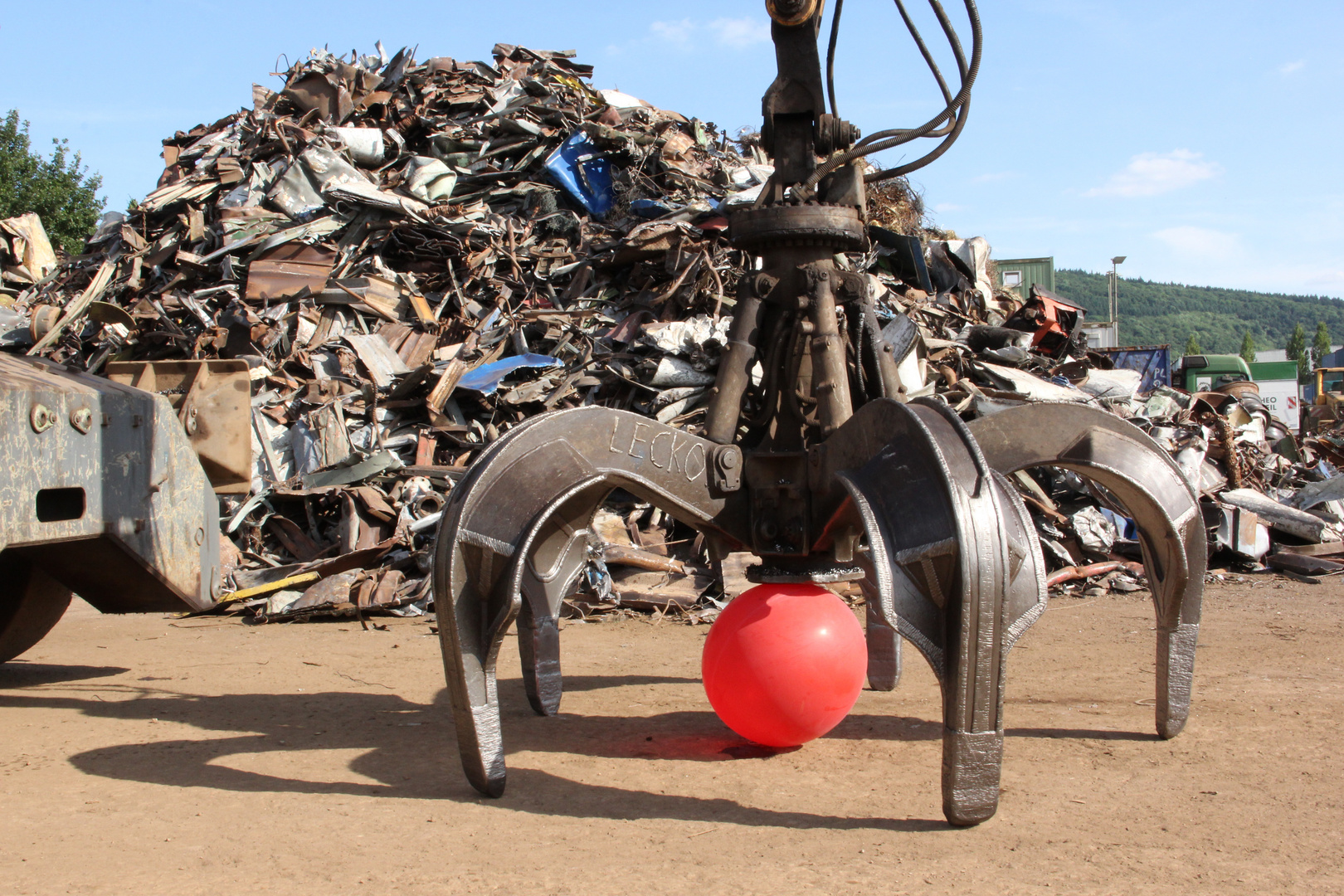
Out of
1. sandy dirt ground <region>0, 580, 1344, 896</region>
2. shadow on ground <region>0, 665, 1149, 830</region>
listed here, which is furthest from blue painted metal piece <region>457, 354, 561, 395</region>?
shadow on ground <region>0, 665, 1149, 830</region>

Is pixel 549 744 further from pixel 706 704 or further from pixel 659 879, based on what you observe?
pixel 659 879

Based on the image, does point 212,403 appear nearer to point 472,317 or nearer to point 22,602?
point 22,602

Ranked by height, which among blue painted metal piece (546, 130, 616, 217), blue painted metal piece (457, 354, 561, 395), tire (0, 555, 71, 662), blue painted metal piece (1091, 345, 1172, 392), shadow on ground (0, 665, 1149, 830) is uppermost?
blue painted metal piece (546, 130, 616, 217)

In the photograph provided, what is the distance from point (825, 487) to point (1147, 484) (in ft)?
4.54

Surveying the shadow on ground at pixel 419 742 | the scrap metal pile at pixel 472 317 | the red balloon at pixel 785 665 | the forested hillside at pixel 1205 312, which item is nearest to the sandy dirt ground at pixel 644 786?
the shadow on ground at pixel 419 742

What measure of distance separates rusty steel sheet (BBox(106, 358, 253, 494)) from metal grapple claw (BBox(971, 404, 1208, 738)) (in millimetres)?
4014

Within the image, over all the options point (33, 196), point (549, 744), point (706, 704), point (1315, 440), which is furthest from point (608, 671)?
point (33, 196)

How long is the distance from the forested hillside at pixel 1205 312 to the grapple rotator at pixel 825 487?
5396 inches

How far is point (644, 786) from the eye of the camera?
13.3ft

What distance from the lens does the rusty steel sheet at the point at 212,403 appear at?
222 inches

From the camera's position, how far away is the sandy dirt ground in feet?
10.2

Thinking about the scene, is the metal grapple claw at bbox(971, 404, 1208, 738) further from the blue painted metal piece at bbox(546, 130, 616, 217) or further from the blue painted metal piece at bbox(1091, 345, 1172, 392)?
the blue painted metal piece at bbox(1091, 345, 1172, 392)

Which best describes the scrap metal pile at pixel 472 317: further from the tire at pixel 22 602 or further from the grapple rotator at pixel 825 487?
the grapple rotator at pixel 825 487

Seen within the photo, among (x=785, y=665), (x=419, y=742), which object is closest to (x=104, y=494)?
(x=419, y=742)
